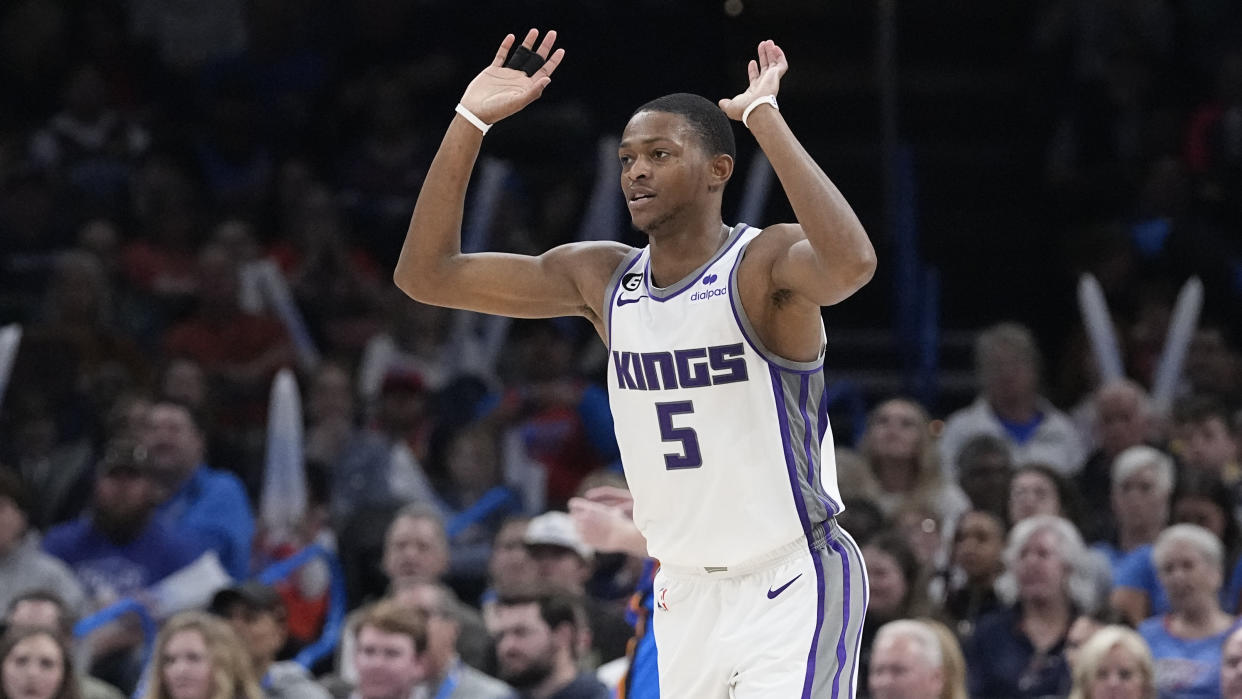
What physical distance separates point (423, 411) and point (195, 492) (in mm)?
1442

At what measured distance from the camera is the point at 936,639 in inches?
293

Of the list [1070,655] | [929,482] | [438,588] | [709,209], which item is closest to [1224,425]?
[929,482]

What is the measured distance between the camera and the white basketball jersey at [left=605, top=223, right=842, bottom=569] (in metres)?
4.62

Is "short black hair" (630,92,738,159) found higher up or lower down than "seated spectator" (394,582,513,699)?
higher up

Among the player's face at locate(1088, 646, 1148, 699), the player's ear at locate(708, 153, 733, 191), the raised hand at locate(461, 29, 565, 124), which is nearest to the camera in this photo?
the player's ear at locate(708, 153, 733, 191)

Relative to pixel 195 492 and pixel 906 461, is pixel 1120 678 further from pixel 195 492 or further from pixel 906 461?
pixel 195 492

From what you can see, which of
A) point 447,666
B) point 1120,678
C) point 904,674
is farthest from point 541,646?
point 1120,678

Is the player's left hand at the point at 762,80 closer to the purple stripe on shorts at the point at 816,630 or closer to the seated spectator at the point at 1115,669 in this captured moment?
the purple stripe on shorts at the point at 816,630

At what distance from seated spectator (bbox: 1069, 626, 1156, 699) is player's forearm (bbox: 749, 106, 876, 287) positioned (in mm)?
3384

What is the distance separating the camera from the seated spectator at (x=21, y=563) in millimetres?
8734

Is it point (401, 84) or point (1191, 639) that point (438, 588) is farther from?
point (401, 84)

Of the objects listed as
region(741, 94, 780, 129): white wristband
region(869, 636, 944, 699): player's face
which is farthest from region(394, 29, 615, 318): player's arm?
region(869, 636, 944, 699): player's face

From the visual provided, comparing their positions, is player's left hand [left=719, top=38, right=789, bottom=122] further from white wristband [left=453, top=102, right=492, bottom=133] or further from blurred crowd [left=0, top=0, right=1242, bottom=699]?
blurred crowd [left=0, top=0, right=1242, bottom=699]

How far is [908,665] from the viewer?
7324 millimetres
